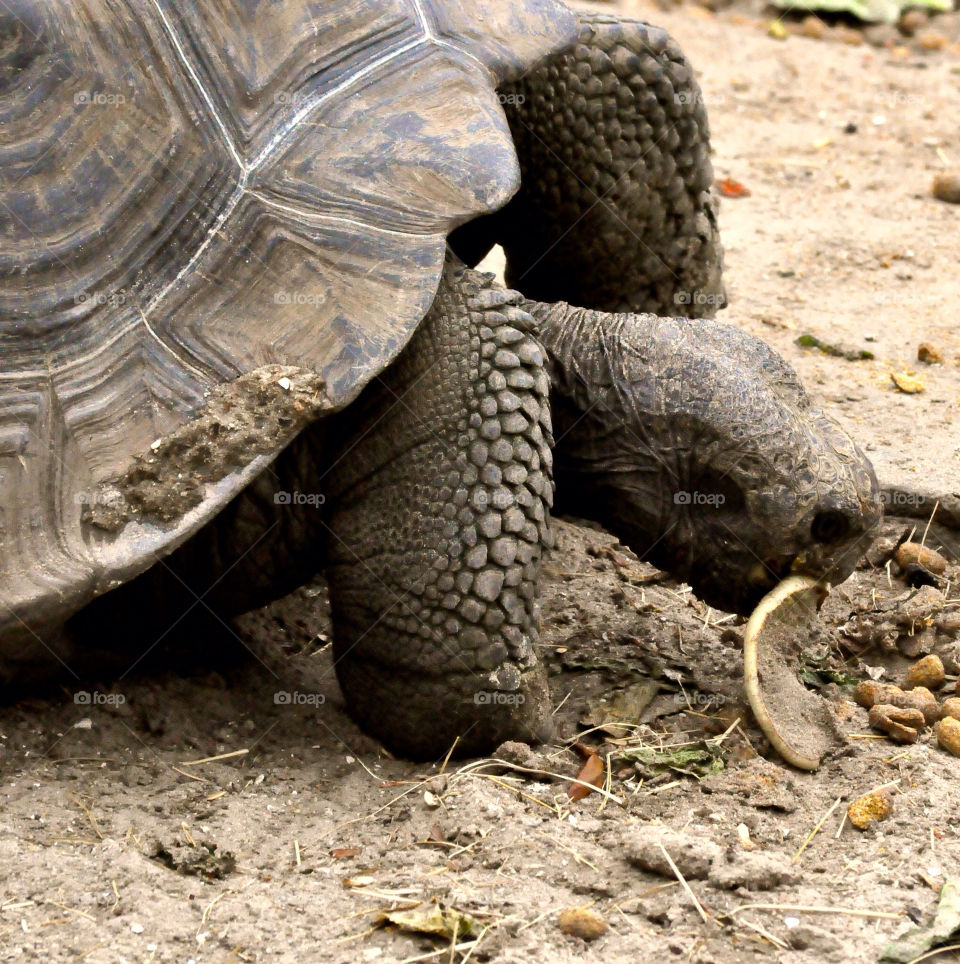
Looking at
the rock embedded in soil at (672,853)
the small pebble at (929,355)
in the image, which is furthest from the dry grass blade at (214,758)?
the small pebble at (929,355)

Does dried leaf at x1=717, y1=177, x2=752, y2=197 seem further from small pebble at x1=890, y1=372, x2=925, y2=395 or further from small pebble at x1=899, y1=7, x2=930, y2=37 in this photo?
small pebble at x1=899, y1=7, x2=930, y2=37

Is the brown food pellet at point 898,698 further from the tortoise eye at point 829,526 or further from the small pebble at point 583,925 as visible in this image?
the small pebble at point 583,925

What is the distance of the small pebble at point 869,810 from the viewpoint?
2938mm

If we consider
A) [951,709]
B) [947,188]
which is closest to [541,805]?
[951,709]

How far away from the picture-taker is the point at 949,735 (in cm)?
321

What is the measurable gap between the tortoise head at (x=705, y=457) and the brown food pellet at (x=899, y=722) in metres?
0.34

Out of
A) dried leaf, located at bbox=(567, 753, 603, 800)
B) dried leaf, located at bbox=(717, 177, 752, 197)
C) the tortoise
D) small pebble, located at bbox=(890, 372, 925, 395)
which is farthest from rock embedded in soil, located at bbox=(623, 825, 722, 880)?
dried leaf, located at bbox=(717, 177, 752, 197)

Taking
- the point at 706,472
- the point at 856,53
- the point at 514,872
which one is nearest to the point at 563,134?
the point at 706,472

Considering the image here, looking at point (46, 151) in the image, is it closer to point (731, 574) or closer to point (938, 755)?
point (731, 574)

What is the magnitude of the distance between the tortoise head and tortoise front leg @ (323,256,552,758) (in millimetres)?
332

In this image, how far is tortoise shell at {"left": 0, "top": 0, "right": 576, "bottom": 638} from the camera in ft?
9.74

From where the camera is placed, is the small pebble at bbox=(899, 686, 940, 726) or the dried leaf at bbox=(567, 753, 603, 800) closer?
the dried leaf at bbox=(567, 753, 603, 800)

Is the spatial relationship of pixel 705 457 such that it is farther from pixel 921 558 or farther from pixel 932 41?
pixel 932 41

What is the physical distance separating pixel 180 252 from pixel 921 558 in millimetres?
2430
